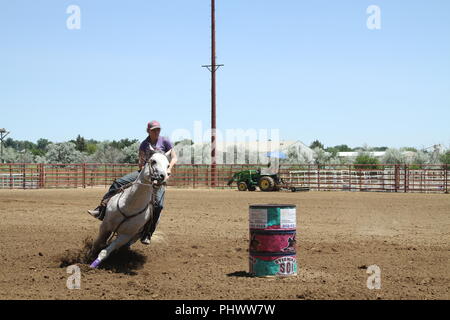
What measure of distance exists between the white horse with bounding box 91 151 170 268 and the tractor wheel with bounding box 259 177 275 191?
21357 mm

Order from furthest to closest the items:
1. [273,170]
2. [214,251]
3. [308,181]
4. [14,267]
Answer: [308,181]
[273,170]
[214,251]
[14,267]

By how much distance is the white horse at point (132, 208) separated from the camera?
7809 mm

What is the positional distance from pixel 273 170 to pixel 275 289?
79.5ft

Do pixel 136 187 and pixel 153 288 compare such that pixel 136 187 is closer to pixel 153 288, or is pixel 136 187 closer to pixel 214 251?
pixel 153 288

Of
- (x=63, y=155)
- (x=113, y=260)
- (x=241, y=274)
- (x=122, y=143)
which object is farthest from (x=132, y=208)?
(x=122, y=143)

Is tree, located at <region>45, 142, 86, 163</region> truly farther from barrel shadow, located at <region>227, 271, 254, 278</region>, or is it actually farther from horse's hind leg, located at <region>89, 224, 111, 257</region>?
barrel shadow, located at <region>227, 271, 254, 278</region>

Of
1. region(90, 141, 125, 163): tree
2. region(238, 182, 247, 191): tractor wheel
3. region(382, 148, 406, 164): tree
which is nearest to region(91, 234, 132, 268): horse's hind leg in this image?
region(238, 182, 247, 191): tractor wheel

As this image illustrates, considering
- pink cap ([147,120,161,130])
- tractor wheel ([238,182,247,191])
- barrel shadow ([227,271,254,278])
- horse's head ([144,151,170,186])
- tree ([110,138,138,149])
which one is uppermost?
tree ([110,138,138,149])

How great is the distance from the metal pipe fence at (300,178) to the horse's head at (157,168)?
2178 cm

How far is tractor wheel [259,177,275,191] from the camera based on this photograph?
29.5 m

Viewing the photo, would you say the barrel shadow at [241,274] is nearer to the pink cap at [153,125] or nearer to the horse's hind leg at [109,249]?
the horse's hind leg at [109,249]

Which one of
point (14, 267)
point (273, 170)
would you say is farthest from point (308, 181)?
point (14, 267)

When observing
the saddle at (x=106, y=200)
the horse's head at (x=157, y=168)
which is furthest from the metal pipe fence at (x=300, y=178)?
the horse's head at (x=157, y=168)
